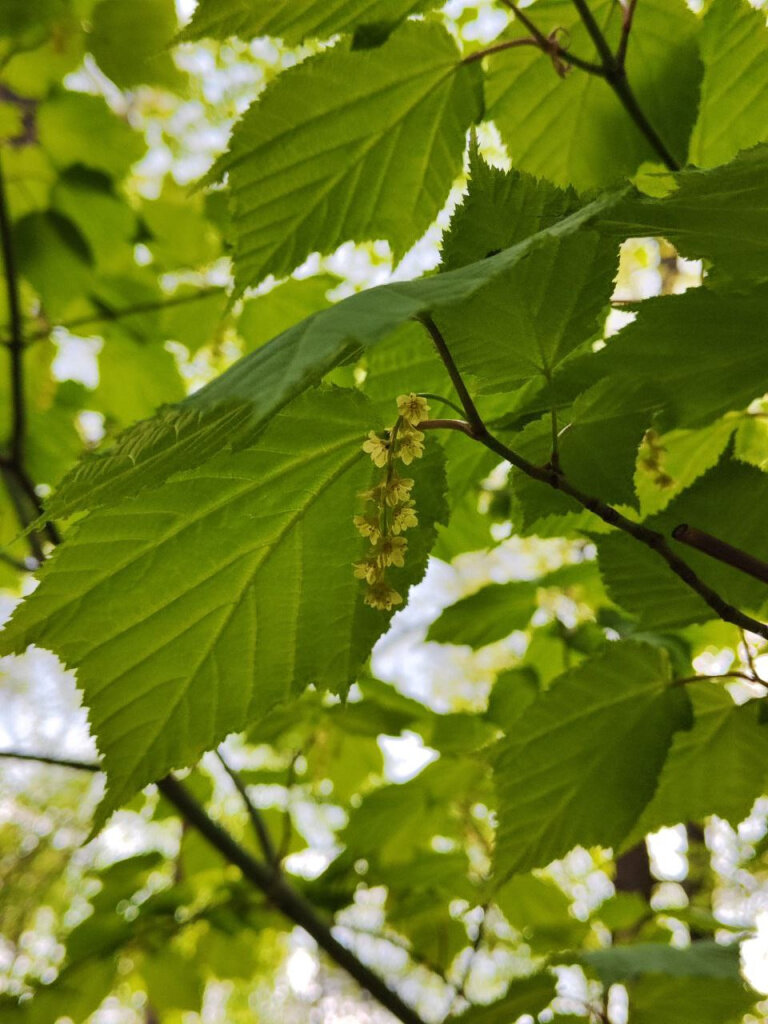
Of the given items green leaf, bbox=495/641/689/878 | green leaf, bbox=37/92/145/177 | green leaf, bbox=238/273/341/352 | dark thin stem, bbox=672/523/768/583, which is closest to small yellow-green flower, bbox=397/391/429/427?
dark thin stem, bbox=672/523/768/583

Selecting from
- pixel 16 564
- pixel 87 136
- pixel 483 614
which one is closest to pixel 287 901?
pixel 483 614

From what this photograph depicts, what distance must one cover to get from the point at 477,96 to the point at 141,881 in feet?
5.32

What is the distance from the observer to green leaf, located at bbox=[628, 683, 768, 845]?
2.84 ft

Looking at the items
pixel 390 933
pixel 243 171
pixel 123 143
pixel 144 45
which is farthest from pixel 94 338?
pixel 390 933

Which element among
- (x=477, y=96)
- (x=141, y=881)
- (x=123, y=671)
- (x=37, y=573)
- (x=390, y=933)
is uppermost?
(x=477, y=96)

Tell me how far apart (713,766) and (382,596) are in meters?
0.47

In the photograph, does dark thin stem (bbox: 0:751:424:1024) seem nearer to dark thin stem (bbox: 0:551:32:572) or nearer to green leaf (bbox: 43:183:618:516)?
dark thin stem (bbox: 0:551:32:572)

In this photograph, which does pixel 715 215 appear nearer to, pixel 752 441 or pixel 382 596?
pixel 382 596

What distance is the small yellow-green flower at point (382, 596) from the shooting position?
65cm

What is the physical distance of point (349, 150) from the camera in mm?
896

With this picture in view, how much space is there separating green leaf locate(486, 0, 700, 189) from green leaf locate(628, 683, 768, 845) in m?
0.58

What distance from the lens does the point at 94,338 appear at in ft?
6.02

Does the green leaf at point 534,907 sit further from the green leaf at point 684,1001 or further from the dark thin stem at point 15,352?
the dark thin stem at point 15,352

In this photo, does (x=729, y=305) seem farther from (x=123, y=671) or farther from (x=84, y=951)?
(x=84, y=951)
